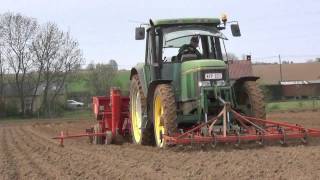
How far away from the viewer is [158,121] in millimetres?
10820

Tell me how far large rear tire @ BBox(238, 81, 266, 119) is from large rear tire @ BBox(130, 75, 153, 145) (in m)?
2.00

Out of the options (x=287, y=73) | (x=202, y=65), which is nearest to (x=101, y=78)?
(x=287, y=73)

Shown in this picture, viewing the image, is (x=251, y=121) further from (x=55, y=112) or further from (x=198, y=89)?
(x=55, y=112)

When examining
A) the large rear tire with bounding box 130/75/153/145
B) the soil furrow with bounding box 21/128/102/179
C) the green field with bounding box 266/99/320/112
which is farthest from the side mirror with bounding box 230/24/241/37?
the green field with bounding box 266/99/320/112

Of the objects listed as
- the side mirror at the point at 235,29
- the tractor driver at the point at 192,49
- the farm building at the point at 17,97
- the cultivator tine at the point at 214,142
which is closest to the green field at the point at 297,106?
the farm building at the point at 17,97

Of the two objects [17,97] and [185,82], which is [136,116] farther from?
[17,97]

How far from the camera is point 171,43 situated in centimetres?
1123

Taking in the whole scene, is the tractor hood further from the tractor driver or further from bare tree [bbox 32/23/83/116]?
bare tree [bbox 32/23/83/116]

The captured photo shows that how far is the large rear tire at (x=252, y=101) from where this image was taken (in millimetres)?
10820

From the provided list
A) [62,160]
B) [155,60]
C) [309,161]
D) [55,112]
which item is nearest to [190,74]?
[155,60]

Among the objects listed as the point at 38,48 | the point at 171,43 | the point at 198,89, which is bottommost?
the point at 198,89

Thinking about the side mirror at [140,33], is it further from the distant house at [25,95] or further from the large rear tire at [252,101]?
the distant house at [25,95]

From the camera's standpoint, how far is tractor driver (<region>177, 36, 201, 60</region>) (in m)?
11.3

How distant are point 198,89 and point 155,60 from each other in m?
1.40
